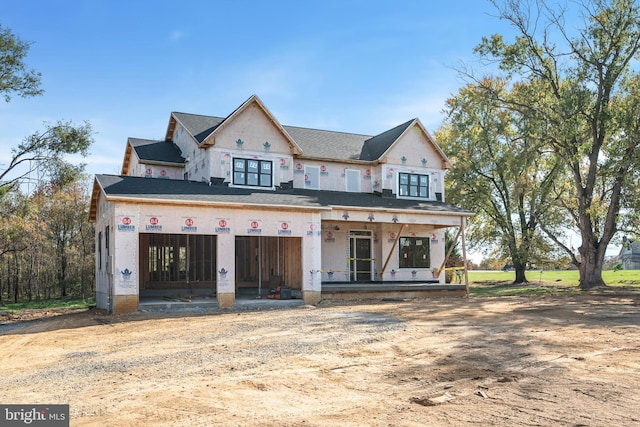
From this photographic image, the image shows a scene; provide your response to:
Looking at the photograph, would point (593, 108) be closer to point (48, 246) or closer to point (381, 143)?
point (381, 143)

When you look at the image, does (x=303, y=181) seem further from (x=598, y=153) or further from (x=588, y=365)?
(x=588, y=365)

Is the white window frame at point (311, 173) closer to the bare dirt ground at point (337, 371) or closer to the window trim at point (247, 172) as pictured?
the window trim at point (247, 172)

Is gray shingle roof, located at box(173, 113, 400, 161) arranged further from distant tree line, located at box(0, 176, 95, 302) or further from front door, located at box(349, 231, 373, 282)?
distant tree line, located at box(0, 176, 95, 302)

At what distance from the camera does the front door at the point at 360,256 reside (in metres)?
26.1

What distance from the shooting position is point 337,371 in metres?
9.01

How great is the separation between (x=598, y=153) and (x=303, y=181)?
49.3ft

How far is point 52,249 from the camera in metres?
33.3

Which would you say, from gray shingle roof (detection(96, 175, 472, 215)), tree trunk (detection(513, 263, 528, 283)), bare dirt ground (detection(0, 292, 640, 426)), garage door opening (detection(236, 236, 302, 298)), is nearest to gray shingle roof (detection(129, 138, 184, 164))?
gray shingle roof (detection(96, 175, 472, 215))

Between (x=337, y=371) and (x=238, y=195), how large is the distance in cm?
1256

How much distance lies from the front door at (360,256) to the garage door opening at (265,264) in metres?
3.41

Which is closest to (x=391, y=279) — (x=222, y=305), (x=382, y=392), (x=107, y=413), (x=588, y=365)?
(x=222, y=305)

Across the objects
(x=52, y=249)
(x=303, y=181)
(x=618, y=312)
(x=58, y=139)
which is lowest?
(x=618, y=312)

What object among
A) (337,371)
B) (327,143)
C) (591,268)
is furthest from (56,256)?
(591,268)

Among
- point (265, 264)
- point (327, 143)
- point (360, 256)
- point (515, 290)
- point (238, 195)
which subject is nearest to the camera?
point (238, 195)
